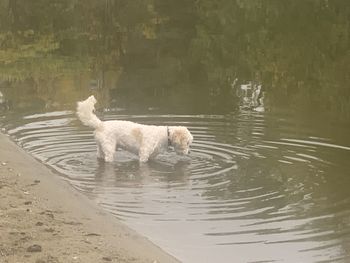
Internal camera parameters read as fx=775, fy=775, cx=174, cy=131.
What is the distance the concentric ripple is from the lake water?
30mm

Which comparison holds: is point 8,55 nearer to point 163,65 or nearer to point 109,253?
point 163,65

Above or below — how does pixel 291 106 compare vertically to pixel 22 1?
below

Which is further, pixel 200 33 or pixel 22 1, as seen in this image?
pixel 22 1

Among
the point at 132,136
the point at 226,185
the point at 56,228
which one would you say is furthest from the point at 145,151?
A: the point at 56,228

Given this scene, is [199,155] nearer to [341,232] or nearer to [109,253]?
[341,232]

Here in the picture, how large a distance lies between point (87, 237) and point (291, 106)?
10.9 meters

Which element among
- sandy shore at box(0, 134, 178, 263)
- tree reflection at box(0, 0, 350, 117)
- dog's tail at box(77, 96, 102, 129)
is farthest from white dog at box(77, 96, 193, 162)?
tree reflection at box(0, 0, 350, 117)

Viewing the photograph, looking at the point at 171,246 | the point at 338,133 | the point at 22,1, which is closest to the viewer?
the point at 171,246

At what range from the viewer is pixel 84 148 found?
1441cm

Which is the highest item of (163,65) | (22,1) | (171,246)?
(22,1)

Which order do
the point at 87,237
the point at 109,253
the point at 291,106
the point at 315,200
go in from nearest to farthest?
the point at 109,253 → the point at 87,237 → the point at 315,200 → the point at 291,106

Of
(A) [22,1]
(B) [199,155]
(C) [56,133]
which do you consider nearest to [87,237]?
(B) [199,155]

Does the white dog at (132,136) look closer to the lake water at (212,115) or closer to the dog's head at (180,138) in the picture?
the dog's head at (180,138)

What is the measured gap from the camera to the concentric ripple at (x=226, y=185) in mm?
9172
